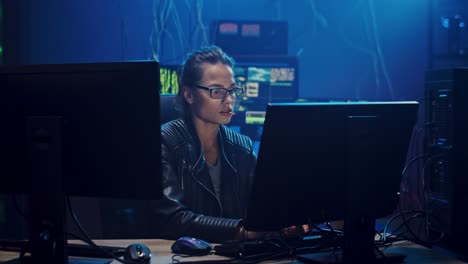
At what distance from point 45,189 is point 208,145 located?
45.5 inches

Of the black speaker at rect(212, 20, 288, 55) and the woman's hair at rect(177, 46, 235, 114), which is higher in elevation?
the black speaker at rect(212, 20, 288, 55)

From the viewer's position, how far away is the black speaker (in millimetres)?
4527

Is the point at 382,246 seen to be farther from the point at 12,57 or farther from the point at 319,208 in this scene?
the point at 12,57

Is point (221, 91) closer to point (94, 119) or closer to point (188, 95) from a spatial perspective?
point (188, 95)

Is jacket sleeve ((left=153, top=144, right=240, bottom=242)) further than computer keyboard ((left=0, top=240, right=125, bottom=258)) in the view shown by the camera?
Yes

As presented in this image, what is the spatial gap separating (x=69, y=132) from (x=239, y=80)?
2.94 metres

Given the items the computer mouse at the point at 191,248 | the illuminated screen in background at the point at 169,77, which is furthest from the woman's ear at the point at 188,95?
the illuminated screen in background at the point at 169,77

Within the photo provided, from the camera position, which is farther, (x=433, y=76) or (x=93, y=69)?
(x=433, y=76)

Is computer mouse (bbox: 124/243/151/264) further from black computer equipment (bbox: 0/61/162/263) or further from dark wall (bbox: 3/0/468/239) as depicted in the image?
dark wall (bbox: 3/0/468/239)

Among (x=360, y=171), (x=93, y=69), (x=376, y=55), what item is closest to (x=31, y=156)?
(x=93, y=69)

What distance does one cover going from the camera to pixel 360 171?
1.57 m

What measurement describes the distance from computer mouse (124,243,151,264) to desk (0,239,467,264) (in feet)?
0.10

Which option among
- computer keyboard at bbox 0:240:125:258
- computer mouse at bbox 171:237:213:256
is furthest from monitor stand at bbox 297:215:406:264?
computer keyboard at bbox 0:240:125:258

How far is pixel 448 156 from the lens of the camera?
1845mm
